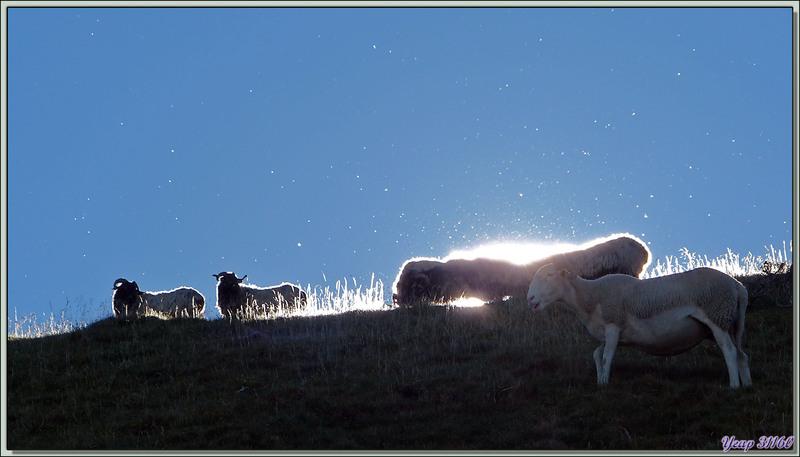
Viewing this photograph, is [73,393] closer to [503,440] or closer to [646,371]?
[503,440]

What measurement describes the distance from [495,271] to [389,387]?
1029 cm

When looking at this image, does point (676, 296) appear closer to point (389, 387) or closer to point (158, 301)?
point (389, 387)

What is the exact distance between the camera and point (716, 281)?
1333 centimetres

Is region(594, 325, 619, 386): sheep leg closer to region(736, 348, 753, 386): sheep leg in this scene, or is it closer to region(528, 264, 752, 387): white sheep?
region(528, 264, 752, 387): white sheep

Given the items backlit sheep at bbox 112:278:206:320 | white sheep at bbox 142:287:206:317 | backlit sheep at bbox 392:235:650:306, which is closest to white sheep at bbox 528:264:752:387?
backlit sheep at bbox 392:235:650:306

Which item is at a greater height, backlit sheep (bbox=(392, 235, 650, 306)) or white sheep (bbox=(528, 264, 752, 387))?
backlit sheep (bbox=(392, 235, 650, 306))

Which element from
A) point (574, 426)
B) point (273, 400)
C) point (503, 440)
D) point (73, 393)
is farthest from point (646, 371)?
point (73, 393)

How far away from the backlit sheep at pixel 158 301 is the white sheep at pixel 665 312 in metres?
16.3

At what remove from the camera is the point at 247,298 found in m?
27.2

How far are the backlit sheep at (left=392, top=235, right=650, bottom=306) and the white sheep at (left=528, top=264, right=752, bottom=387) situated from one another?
9069 mm

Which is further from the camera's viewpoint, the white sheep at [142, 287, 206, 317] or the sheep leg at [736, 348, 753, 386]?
the white sheep at [142, 287, 206, 317]

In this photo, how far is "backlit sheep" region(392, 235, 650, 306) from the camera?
76.7 ft

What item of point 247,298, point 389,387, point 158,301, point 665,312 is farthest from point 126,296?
point 665,312

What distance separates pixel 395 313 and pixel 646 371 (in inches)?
309
